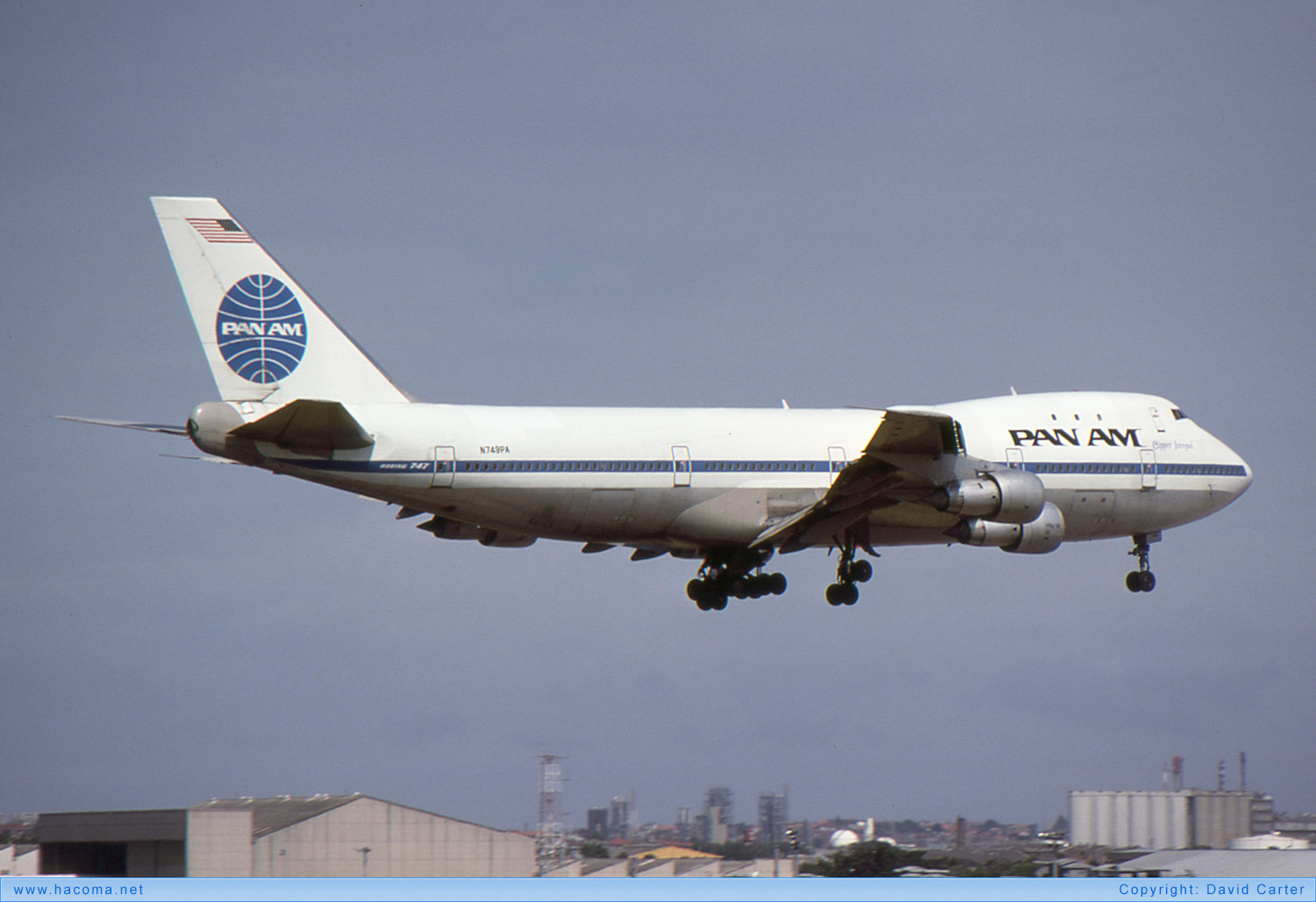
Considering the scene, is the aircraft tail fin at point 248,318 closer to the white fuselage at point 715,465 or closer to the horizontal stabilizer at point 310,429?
the white fuselage at point 715,465

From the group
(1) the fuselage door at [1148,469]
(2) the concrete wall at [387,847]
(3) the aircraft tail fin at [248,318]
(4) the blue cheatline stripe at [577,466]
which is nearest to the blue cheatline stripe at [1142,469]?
(1) the fuselage door at [1148,469]

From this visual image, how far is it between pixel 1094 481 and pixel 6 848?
26424 millimetres

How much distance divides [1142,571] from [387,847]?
21512mm

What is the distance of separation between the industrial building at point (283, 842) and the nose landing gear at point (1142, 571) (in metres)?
18.7

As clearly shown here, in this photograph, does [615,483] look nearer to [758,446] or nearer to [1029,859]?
[758,446]

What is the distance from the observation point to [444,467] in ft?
94.4

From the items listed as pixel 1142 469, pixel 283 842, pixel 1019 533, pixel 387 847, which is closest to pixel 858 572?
pixel 1019 533

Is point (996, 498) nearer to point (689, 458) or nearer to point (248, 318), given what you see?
point (689, 458)

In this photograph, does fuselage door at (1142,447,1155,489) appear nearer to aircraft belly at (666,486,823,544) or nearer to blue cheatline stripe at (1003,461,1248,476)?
blue cheatline stripe at (1003,461,1248,476)

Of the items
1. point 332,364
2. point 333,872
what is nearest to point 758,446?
point 332,364

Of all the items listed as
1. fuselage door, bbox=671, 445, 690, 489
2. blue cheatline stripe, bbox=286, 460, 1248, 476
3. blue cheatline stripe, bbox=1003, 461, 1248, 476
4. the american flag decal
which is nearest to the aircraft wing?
blue cheatline stripe, bbox=286, 460, 1248, 476

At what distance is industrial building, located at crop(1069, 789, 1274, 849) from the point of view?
3691 centimetres

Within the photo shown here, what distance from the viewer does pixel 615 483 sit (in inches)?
1204

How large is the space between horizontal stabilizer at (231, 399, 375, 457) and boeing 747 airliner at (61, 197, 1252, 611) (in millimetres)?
38
